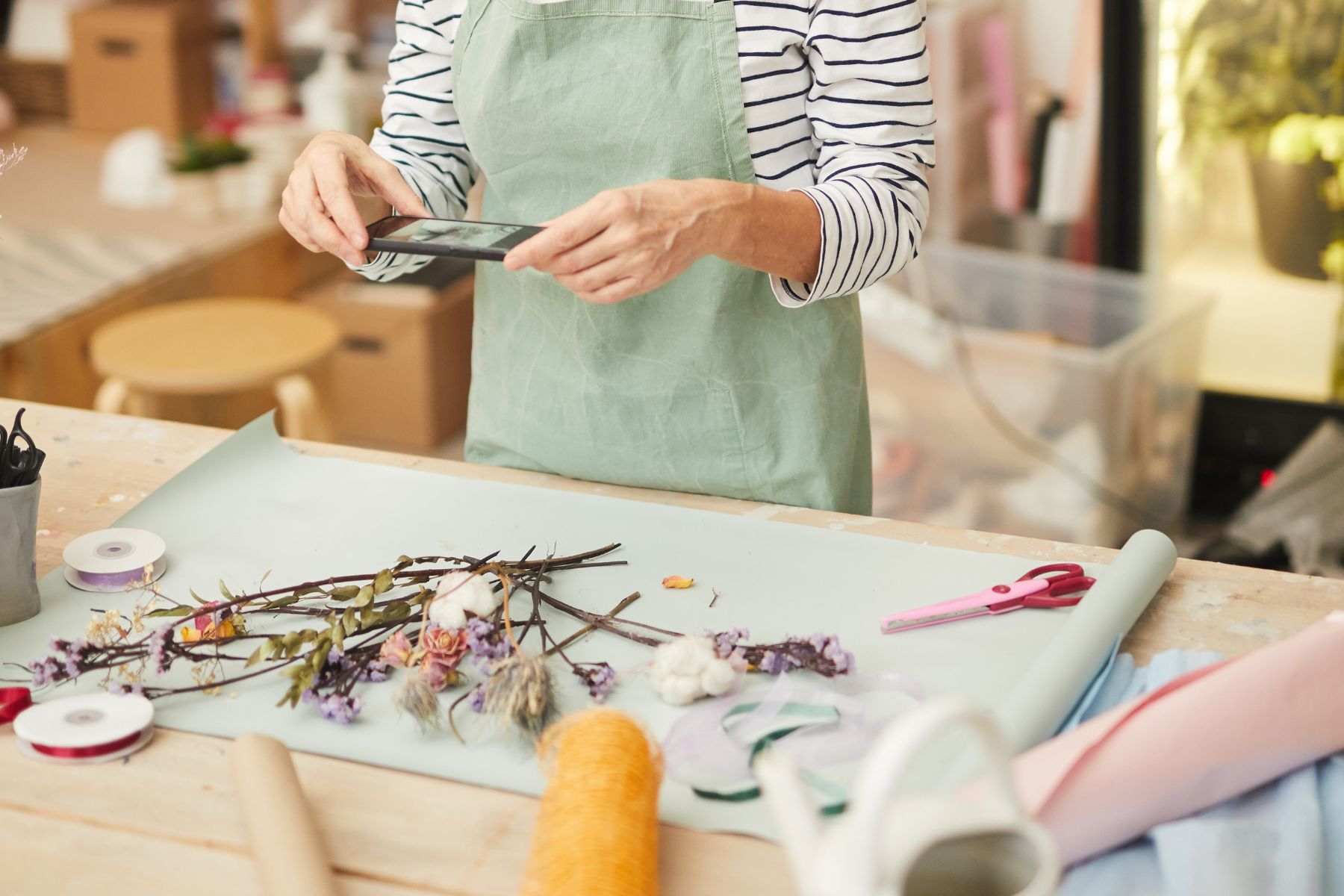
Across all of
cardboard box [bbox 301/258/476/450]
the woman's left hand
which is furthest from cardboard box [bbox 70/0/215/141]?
the woman's left hand

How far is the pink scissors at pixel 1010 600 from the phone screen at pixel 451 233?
353mm

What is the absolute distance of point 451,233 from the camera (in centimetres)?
92

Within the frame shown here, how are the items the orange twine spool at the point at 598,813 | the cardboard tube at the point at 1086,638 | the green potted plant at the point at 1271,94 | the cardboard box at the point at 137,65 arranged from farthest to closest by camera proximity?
1. the cardboard box at the point at 137,65
2. the green potted plant at the point at 1271,94
3. the cardboard tube at the point at 1086,638
4. the orange twine spool at the point at 598,813

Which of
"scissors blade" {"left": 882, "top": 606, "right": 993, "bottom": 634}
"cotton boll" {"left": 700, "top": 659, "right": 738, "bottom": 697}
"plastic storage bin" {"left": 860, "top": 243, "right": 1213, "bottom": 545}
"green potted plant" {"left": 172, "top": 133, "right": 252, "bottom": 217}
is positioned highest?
"green potted plant" {"left": 172, "top": 133, "right": 252, "bottom": 217}

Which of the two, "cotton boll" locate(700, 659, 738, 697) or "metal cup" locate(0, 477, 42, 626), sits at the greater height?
"metal cup" locate(0, 477, 42, 626)

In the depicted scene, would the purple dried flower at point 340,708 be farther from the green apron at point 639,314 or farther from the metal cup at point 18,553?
the green apron at point 639,314

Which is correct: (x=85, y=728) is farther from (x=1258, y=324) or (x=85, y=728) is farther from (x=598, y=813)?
(x=1258, y=324)

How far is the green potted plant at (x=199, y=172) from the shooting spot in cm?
245

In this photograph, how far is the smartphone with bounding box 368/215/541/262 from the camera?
34.4 inches

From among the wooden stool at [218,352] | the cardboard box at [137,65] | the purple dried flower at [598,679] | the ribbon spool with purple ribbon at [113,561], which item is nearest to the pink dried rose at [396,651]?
the purple dried flower at [598,679]

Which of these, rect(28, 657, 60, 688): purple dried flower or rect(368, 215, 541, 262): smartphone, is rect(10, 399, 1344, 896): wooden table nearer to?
rect(28, 657, 60, 688): purple dried flower

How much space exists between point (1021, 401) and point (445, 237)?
5.40 ft

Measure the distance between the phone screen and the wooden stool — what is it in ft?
3.86

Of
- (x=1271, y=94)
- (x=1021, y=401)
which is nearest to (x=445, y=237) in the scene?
(x=1021, y=401)
